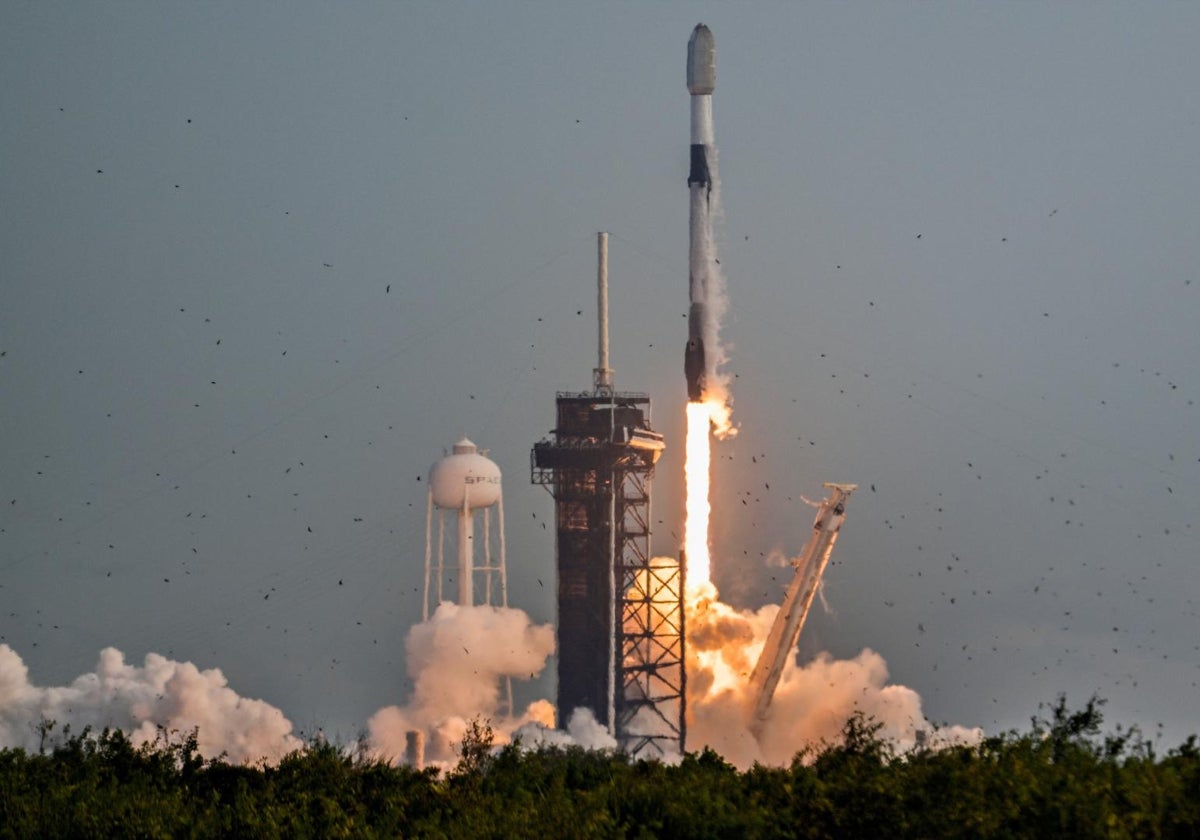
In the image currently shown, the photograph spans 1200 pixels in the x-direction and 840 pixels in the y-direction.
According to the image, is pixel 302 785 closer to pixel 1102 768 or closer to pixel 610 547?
pixel 1102 768

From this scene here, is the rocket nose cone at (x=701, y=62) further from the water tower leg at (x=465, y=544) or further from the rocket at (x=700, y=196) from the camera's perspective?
the water tower leg at (x=465, y=544)

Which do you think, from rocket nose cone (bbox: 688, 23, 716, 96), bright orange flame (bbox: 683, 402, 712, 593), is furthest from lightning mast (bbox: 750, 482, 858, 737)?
rocket nose cone (bbox: 688, 23, 716, 96)

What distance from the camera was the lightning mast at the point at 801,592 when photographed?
443 feet

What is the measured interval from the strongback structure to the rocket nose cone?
23.8 metres

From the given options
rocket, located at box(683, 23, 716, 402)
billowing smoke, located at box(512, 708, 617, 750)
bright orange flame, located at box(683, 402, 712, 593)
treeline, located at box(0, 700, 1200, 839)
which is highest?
rocket, located at box(683, 23, 716, 402)

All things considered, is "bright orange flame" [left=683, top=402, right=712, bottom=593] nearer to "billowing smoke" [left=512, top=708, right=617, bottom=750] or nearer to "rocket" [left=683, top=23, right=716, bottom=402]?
"rocket" [left=683, top=23, right=716, bottom=402]

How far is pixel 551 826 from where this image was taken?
247 feet

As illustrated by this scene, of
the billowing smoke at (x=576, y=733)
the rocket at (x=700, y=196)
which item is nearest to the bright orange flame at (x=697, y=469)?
the rocket at (x=700, y=196)

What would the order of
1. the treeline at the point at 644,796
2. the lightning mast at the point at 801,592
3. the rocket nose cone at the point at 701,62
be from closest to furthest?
the treeline at the point at 644,796, the lightning mast at the point at 801,592, the rocket nose cone at the point at 701,62

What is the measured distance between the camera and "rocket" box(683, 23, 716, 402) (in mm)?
149625

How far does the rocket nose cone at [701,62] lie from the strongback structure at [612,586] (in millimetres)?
23836

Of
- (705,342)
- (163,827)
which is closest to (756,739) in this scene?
(705,342)

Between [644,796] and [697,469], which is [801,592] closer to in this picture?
[697,469]

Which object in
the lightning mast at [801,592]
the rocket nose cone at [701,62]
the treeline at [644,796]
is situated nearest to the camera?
the treeline at [644,796]
